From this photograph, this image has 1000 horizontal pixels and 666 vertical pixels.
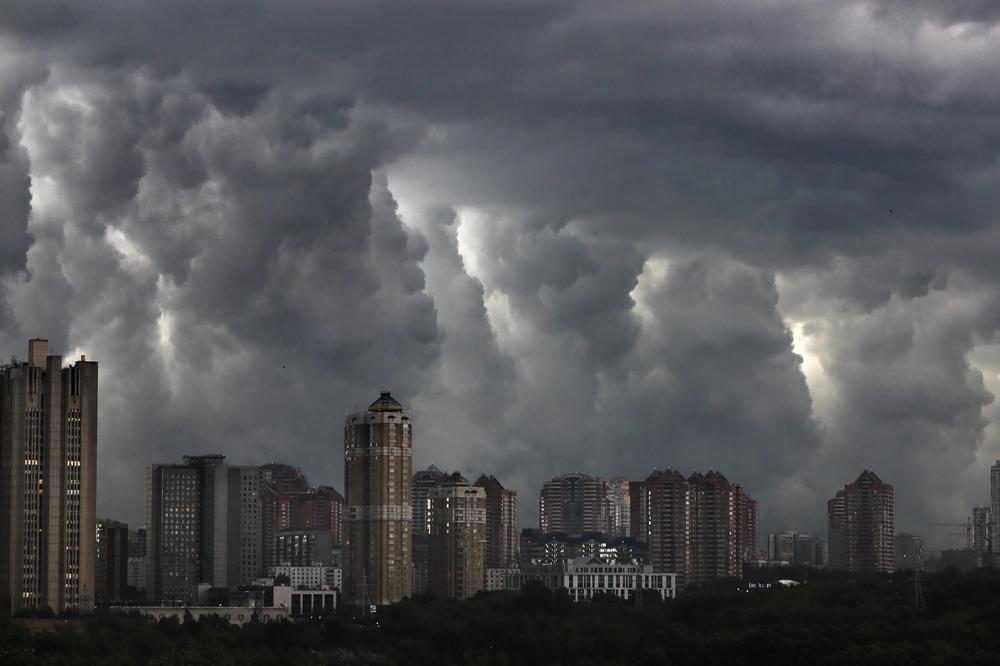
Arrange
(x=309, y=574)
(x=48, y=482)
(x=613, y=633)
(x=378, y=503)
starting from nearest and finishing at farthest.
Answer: (x=613, y=633) < (x=48, y=482) < (x=378, y=503) < (x=309, y=574)

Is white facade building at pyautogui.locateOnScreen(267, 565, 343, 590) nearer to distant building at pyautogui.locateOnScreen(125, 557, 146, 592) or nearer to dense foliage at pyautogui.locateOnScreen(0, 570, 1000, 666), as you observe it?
distant building at pyautogui.locateOnScreen(125, 557, 146, 592)

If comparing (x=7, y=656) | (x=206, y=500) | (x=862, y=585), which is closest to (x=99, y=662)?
(x=7, y=656)

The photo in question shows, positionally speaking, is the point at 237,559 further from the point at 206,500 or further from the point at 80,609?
the point at 80,609

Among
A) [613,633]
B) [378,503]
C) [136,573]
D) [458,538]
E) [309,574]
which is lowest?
[613,633]

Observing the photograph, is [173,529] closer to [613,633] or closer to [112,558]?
[112,558]

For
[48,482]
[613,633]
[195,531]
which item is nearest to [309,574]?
[195,531]
